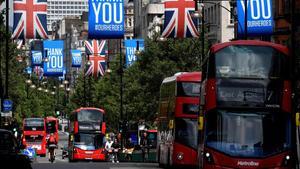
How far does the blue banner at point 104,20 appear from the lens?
55844 millimetres

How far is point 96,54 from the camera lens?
307 feet

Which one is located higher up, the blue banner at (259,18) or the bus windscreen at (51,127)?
the blue banner at (259,18)

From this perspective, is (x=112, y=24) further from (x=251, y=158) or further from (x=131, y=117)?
(x=131, y=117)

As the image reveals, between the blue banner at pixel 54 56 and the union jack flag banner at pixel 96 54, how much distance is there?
→ 8.09ft

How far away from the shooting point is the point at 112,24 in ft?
184

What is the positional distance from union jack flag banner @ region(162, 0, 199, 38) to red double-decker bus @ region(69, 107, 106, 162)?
22.9 m

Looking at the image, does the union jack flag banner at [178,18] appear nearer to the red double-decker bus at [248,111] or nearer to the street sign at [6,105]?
the street sign at [6,105]

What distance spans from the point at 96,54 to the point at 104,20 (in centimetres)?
3778

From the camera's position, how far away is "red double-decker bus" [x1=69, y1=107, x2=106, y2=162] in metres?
77.2

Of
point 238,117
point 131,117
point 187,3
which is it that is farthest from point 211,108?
point 131,117

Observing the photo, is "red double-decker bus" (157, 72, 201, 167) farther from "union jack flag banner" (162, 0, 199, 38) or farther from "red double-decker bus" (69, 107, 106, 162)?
"red double-decker bus" (69, 107, 106, 162)

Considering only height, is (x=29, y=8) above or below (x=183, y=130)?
above

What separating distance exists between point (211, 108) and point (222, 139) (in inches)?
35.6

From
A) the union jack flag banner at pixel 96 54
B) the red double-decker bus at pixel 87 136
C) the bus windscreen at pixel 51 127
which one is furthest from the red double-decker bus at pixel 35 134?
the red double-decker bus at pixel 87 136
